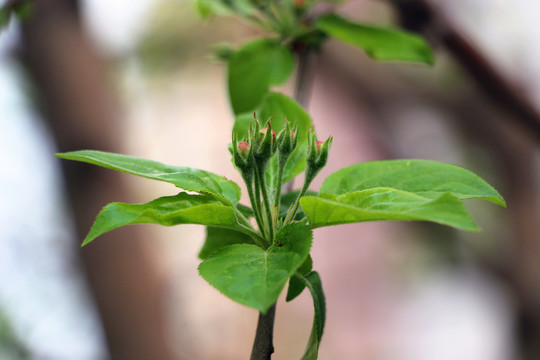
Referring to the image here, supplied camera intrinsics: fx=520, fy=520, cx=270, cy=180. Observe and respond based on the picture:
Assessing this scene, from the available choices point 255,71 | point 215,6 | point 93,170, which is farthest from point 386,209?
point 93,170

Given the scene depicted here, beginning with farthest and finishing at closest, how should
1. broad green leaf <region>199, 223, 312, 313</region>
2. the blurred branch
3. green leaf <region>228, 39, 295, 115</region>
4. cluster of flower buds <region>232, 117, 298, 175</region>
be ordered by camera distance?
1. the blurred branch
2. green leaf <region>228, 39, 295, 115</region>
3. cluster of flower buds <region>232, 117, 298, 175</region>
4. broad green leaf <region>199, 223, 312, 313</region>

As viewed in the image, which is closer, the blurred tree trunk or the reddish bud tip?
the reddish bud tip

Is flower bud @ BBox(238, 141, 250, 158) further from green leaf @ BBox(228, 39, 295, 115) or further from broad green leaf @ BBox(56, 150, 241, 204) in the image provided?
green leaf @ BBox(228, 39, 295, 115)

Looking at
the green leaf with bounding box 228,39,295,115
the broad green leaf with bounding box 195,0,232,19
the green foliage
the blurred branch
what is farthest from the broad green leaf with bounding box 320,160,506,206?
the blurred branch

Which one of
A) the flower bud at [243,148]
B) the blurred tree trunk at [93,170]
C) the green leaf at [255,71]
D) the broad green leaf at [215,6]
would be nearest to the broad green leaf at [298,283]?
the flower bud at [243,148]

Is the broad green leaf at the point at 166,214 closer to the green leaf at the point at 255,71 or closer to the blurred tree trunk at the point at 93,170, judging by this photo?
the green leaf at the point at 255,71

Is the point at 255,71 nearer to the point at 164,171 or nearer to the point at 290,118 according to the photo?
the point at 290,118
